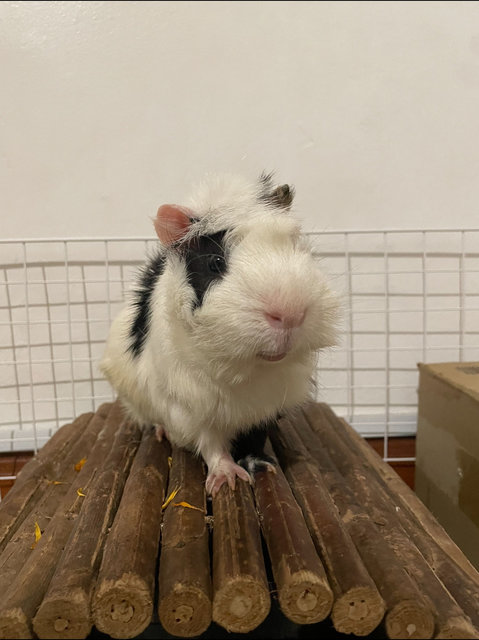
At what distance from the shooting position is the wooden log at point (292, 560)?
72 centimetres

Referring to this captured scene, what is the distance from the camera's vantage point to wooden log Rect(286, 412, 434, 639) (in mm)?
714

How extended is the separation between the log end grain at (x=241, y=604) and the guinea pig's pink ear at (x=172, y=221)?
64 centimetres

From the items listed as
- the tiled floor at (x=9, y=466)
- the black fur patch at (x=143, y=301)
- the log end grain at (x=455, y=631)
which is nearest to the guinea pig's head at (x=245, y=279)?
the black fur patch at (x=143, y=301)

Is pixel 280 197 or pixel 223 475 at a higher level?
pixel 280 197

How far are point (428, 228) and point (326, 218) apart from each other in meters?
0.37

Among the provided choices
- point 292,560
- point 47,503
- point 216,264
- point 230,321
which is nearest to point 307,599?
point 292,560

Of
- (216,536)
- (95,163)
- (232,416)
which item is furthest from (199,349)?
(95,163)

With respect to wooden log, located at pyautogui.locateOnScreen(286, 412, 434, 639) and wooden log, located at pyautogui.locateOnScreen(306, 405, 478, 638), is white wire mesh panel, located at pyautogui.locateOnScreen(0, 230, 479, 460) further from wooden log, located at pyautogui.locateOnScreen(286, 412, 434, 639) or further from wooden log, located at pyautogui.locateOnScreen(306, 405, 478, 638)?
wooden log, located at pyautogui.locateOnScreen(286, 412, 434, 639)

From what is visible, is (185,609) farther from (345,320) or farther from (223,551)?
(345,320)

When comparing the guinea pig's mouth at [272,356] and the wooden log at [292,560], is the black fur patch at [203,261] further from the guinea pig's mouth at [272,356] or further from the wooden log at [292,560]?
the wooden log at [292,560]

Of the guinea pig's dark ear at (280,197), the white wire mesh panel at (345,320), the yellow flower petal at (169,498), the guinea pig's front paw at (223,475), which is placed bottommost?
the yellow flower petal at (169,498)

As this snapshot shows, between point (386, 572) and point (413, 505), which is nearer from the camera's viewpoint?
point (386, 572)

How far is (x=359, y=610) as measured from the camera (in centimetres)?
72

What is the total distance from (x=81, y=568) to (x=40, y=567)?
0.36ft
